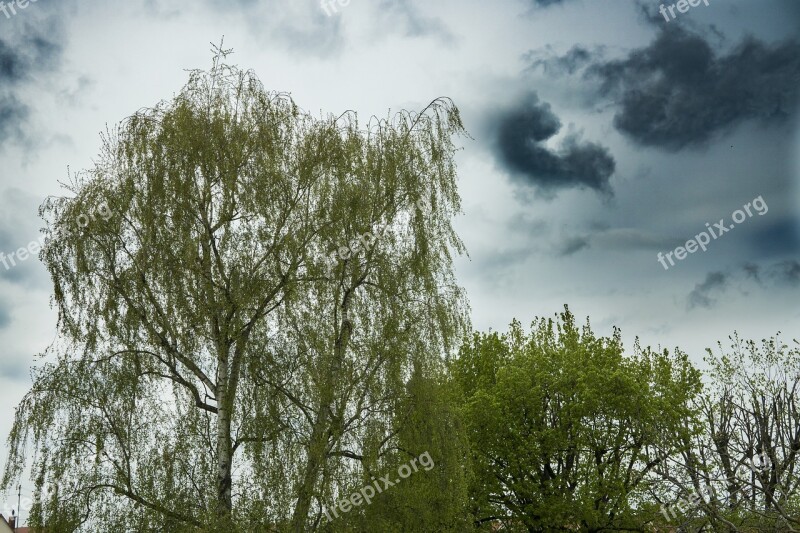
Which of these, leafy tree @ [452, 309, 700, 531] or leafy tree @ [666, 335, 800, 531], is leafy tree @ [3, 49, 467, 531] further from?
leafy tree @ [452, 309, 700, 531]

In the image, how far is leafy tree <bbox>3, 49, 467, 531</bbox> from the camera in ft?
56.4

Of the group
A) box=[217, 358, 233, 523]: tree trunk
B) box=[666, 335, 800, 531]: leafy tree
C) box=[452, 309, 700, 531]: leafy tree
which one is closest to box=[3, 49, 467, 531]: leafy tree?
box=[217, 358, 233, 523]: tree trunk

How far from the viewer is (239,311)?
1820 cm

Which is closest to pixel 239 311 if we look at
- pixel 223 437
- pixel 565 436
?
pixel 223 437

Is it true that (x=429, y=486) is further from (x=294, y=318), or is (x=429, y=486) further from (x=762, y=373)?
(x=762, y=373)

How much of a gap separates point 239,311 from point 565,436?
59.3 ft

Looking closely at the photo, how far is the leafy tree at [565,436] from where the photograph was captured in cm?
3062

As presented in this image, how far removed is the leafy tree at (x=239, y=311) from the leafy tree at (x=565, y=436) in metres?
13.7

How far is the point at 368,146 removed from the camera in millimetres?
20688

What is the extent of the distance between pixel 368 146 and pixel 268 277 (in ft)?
15.1

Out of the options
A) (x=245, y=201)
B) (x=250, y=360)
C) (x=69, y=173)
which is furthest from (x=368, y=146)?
(x=69, y=173)

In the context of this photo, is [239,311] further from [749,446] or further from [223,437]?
[749,446]

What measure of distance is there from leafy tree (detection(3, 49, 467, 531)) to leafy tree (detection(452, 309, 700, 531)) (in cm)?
1375

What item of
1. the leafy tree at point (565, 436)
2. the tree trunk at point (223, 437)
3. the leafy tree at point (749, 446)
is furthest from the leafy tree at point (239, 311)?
the leafy tree at point (565, 436)
